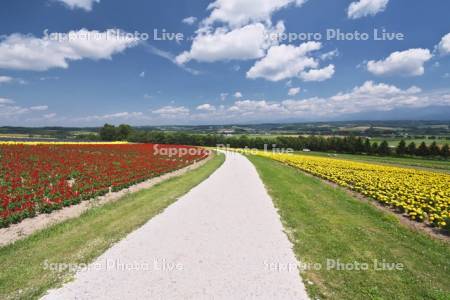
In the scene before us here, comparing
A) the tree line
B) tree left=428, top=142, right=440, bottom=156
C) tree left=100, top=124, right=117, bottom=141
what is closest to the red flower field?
the tree line

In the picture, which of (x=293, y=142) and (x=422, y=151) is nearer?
(x=422, y=151)

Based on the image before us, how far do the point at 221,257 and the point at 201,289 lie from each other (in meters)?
1.17

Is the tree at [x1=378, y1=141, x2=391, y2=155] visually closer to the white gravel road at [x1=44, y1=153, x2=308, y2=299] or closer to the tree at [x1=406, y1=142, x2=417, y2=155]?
the tree at [x1=406, y1=142, x2=417, y2=155]

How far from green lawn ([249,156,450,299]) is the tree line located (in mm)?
57837

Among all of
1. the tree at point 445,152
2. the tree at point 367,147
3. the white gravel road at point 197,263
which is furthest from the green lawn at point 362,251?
the tree at point 367,147

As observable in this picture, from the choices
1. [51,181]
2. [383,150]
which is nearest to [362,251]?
[51,181]

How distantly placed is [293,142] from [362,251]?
7521 centimetres

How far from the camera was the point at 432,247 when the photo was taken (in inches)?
252

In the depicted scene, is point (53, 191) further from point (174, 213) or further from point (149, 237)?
point (149, 237)

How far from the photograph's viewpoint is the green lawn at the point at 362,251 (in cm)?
446

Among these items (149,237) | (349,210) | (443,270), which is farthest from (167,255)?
(349,210)

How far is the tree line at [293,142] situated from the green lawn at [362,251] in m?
57.8

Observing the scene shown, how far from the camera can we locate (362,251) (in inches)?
235

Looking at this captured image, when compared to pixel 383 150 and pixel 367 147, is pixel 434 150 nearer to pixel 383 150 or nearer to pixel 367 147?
pixel 383 150
